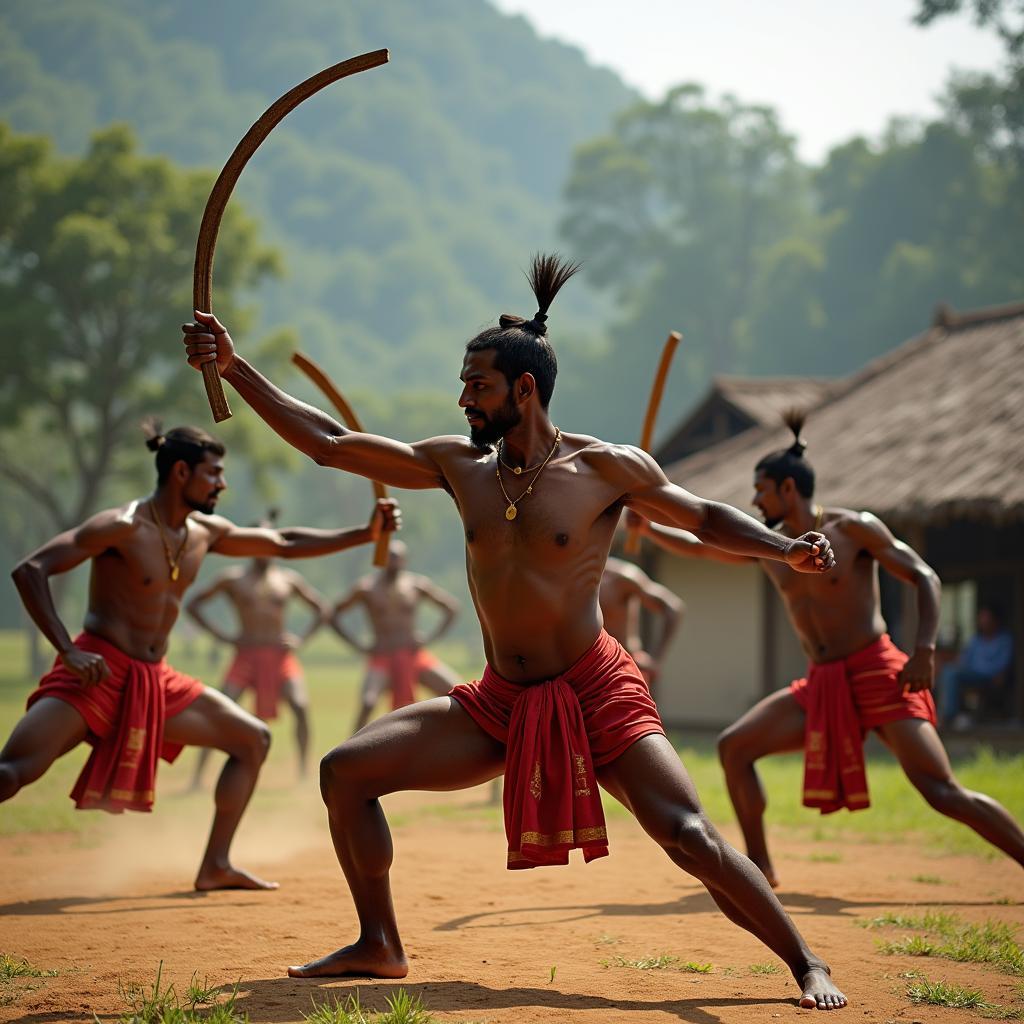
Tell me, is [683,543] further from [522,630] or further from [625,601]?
[625,601]

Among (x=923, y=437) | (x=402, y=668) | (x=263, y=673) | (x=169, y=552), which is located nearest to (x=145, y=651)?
(x=169, y=552)

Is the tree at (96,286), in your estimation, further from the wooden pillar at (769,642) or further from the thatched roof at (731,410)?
the wooden pillar at (769,642)

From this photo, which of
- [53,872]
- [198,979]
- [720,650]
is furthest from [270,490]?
[198,979]

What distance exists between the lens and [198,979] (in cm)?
454

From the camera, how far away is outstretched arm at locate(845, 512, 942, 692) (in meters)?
6.19

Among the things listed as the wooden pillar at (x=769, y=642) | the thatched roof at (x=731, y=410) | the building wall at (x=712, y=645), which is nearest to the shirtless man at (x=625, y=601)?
the wooden pillar at (x=769, y=642)

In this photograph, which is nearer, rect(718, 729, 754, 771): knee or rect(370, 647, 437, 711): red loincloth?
rect(718, 729, 754, 771): knee

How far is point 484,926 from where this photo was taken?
18.6ft

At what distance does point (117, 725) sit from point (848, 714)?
324 cm

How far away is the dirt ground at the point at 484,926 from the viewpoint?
4352mm

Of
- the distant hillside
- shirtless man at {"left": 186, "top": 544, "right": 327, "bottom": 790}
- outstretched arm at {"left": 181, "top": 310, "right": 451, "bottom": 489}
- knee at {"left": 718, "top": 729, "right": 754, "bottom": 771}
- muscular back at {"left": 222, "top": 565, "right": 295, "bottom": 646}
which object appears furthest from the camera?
the distant hillside

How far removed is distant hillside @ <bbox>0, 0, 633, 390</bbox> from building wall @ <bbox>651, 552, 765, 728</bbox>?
304 feet

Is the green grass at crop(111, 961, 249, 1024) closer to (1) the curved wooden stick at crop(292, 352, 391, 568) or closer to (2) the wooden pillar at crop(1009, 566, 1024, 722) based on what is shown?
(1) the curved wooden stick at crop(292, 352, 391, 568)

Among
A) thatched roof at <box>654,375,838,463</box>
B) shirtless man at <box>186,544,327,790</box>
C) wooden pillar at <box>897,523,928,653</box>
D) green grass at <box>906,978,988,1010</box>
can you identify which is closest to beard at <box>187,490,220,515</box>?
green grass at <box>906,978,988,1010</box>
